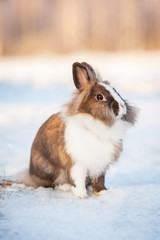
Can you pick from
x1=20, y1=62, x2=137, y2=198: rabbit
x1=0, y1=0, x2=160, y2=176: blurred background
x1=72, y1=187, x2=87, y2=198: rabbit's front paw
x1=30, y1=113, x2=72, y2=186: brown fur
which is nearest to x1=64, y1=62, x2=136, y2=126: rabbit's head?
x1=20, y1=62, x2=137, y2=198: rabbit

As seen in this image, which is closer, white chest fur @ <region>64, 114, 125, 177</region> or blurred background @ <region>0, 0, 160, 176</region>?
white chest fur @ <region>64, 114, 125, 177</region>

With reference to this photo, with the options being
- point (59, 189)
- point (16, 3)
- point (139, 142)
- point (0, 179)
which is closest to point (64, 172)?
point (59, 189)

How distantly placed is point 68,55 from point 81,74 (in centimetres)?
1232

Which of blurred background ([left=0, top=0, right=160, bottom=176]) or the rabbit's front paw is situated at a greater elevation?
blurred background ([left=0, top=0, right=160, bottom=176])

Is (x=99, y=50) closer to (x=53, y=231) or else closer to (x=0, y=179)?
(x=0, y=179)

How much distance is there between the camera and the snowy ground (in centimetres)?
194

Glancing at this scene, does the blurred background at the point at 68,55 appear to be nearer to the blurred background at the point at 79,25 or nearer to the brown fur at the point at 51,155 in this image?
the blurred background at the point at 79,25

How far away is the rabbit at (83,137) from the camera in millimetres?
2381

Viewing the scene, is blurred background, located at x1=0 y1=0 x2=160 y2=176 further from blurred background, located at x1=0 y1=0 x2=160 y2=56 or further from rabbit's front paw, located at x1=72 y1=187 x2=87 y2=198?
rabbit's front paw, located at x1=72 y1=187 x2=87 y2=198

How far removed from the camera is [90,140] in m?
2.39

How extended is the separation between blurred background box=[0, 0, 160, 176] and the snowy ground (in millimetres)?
35

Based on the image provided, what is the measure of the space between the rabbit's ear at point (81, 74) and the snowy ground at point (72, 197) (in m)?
0.28

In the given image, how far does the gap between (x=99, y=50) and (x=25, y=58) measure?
3687 millimetres

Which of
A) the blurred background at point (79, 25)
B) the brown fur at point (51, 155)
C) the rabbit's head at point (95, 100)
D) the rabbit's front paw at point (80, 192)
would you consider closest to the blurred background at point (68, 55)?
the blurred background at point (79, 25)
